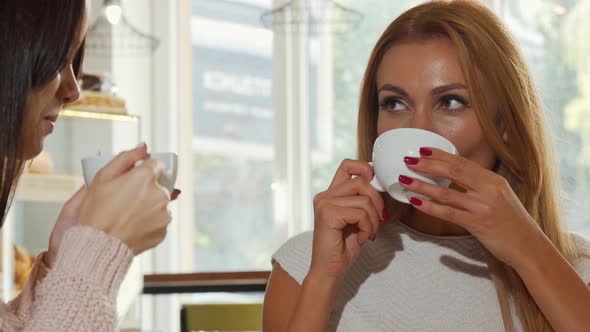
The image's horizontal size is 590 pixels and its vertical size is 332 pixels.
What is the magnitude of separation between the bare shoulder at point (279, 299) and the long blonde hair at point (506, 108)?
0.39m

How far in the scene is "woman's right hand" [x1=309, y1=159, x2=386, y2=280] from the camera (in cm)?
147

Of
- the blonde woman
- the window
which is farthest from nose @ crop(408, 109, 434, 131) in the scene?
the window

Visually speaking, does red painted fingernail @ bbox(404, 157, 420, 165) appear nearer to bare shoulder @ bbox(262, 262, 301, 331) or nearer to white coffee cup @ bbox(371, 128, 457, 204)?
white coffee cup @ bbox(371, 128, 457, 204)

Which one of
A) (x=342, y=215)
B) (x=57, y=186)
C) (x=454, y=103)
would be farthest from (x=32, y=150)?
(x=57, y=186)

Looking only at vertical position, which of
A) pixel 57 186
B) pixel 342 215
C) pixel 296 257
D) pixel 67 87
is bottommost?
pixel 57 186

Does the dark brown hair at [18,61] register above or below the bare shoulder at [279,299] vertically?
above

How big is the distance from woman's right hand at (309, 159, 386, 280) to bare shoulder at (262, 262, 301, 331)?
13 cm

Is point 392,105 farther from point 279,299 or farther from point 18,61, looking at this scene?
point 18,61

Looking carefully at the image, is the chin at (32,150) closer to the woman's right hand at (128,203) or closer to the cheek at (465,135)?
the woman's right hand at (128,203)

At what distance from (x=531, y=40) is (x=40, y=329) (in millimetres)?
4768

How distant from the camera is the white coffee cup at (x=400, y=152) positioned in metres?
1.37

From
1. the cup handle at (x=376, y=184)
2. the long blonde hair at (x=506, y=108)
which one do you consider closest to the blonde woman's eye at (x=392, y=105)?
the long blonde hair at (x=506, y=108)

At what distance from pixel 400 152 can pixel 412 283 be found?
16.7 inches

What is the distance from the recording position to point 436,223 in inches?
70.2
